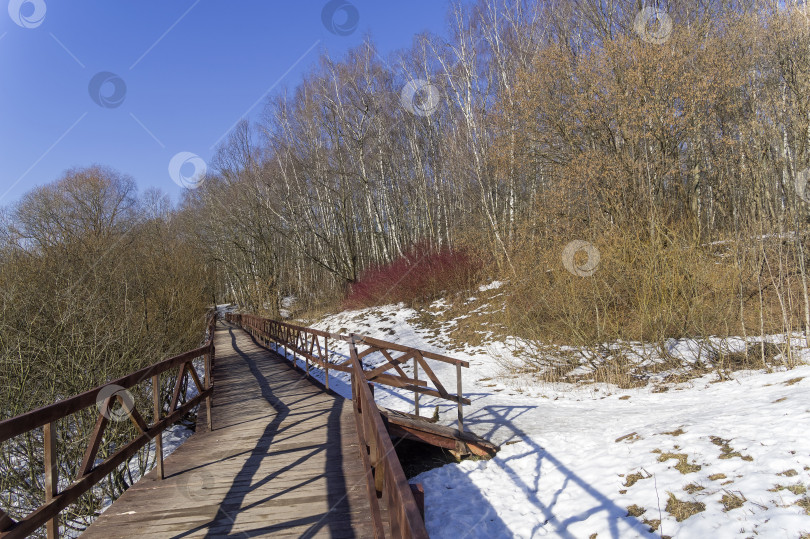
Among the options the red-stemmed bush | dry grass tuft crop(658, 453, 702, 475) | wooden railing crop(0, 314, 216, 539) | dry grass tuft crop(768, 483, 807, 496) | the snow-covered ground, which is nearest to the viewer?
wooden railing crop(0, 314, 216, 539)

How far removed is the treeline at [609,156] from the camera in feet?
28.7

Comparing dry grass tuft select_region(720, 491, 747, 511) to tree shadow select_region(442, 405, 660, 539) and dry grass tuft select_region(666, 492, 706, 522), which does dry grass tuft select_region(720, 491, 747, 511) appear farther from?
tree shadow select_region(442, 405, 660, 539)

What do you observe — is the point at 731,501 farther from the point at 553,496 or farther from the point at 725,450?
the point at 553,496

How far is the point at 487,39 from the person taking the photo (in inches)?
831

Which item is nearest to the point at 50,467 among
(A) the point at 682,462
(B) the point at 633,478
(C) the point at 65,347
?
(C) the point at 65,347

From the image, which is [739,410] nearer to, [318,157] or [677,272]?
[677,272]

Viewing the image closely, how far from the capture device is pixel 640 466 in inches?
206

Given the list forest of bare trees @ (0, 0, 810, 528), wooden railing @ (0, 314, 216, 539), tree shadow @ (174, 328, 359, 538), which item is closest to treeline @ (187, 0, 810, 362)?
forest of bare trees @ (0, 0, 810, 528)

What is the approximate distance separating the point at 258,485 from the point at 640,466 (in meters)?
4.27

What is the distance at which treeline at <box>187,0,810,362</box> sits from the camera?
28.7 ft

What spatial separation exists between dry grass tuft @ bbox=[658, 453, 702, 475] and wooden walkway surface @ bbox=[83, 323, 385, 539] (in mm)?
3426

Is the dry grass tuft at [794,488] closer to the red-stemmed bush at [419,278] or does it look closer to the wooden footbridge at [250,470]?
the wooden footbridge at [250,470]

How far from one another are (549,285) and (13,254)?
1117cm

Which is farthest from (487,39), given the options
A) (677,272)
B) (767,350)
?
(767,350)
